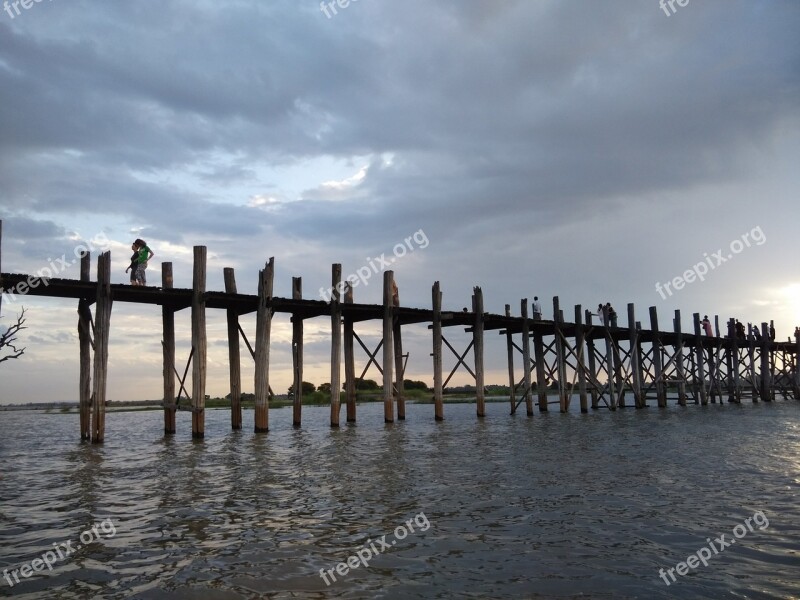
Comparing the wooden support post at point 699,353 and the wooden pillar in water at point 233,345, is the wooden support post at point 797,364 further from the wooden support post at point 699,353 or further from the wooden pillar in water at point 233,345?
the wooden pillar in water at point 233,345

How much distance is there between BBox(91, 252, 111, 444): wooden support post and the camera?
55.8 feet

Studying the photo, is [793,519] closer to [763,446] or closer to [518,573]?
[518,573]

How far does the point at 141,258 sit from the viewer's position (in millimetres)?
18875

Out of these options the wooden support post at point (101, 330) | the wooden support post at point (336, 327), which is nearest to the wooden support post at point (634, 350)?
the wooden support post at point (336, 327)

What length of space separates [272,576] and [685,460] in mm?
11120

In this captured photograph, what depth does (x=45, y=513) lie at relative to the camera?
→ 8750mm

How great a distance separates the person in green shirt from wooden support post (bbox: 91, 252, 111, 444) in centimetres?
136

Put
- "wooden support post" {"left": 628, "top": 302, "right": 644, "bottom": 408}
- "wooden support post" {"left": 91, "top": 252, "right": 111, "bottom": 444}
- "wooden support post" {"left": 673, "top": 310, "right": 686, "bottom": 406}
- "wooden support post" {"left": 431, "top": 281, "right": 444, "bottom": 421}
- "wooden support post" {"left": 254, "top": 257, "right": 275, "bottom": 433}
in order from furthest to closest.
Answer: "wooden support post" {"left": 673, "top": 310, "right": 686, "bottom": 406}
"wooden support post" {"left": 628, "top": 302, "right": 644, "bottom": 408}
"wooden support post" {"left": 431, "top": 281, "right": 444, "bottom": 421}
"wooden support post" {"left": 254, "top": 257, "right": 275, "bottom": 433}
"wooden support post" {"left": 91, "top": 252, "right": 111, "bottom": 444}

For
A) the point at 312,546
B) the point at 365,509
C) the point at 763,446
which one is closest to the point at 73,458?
the point at 365,509

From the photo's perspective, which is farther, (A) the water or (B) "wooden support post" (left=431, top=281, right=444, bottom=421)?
(B) "wooden support post" (left=431, top=281, right=444, bottom=421)

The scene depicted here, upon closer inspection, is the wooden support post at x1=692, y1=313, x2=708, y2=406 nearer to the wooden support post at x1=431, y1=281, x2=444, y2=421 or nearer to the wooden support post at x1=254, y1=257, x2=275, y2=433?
the wooden support post at x1=431, y1=281, x2=444, y2=421

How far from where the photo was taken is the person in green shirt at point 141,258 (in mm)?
18734

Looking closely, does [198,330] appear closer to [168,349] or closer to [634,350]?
[168,349]

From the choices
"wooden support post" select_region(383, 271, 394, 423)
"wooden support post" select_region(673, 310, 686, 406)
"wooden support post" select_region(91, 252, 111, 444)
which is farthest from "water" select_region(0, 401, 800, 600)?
"wooden support post" select_region(673, 310, 686, 406)
